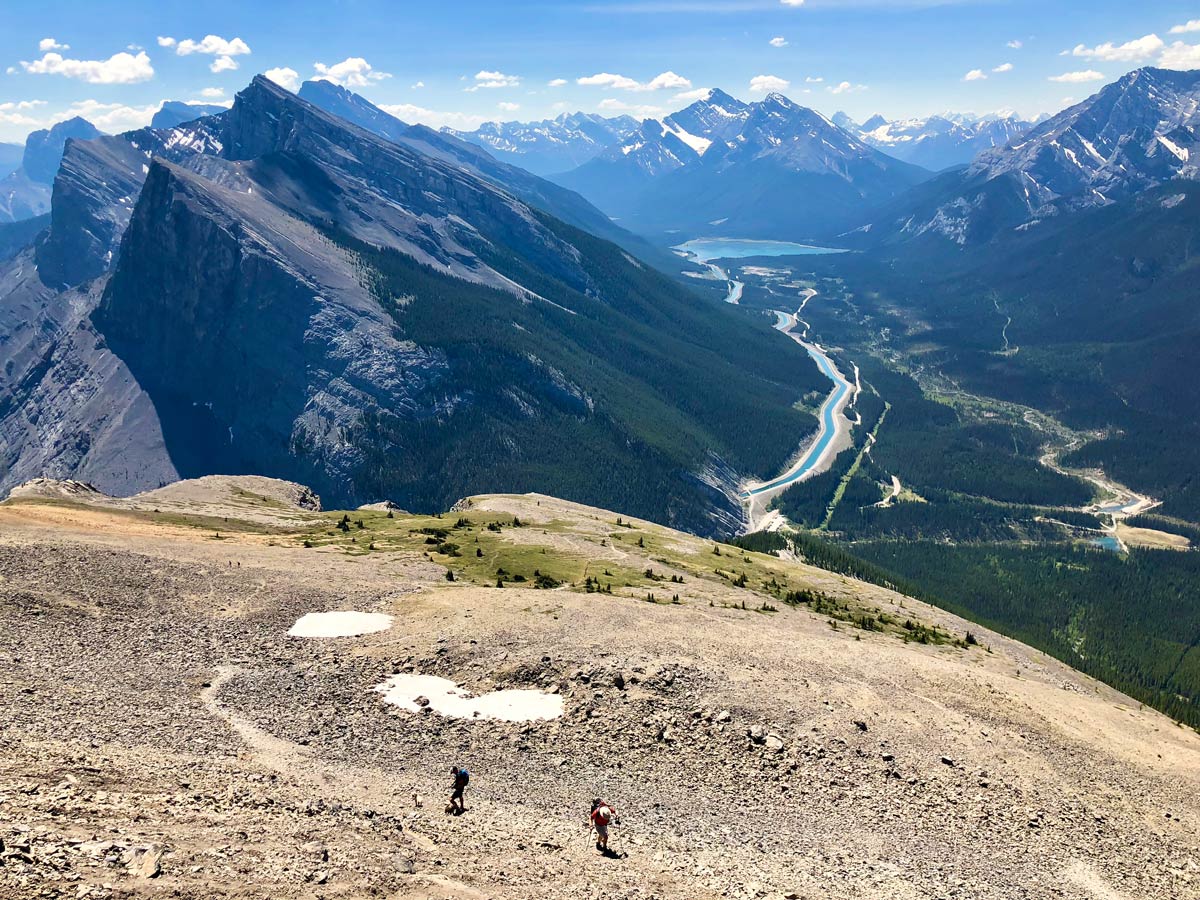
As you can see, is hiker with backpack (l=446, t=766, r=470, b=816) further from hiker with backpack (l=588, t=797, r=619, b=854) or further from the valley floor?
hiker with backpack (l=588, t=797, r=619, b=854)

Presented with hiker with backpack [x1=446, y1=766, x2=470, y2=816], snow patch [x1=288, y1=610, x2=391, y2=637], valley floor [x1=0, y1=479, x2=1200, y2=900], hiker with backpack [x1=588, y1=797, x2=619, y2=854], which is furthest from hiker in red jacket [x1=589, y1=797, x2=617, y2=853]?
snow patch [x1=288, y1=610, x2=391, y2=637]

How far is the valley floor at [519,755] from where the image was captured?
35.8m

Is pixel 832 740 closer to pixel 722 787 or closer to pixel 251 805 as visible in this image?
pixel 722 787

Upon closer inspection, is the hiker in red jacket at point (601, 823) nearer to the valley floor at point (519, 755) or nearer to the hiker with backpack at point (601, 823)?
the hiker with backpack at point (601, 823)

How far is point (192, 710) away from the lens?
5041 centimetres

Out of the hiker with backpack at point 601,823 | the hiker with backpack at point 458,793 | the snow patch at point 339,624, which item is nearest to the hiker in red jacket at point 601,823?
the hiker with backpack at point 601,823

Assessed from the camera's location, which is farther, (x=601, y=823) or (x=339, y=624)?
(x=339, y=624)

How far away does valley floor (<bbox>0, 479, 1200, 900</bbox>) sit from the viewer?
35.8 m

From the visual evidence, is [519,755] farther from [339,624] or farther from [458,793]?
[339,624]

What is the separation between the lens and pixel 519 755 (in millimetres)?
49375

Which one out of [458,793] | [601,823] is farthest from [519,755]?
[601,823]

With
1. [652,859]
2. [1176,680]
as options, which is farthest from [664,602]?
[1176,680]

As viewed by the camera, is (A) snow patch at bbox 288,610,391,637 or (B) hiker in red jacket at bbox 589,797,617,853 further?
(A) snow patch at bbox 288,610,391,637

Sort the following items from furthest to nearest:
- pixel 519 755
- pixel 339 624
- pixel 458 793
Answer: pixel 339 624 → pixel 519 755 → pixel 458 793
